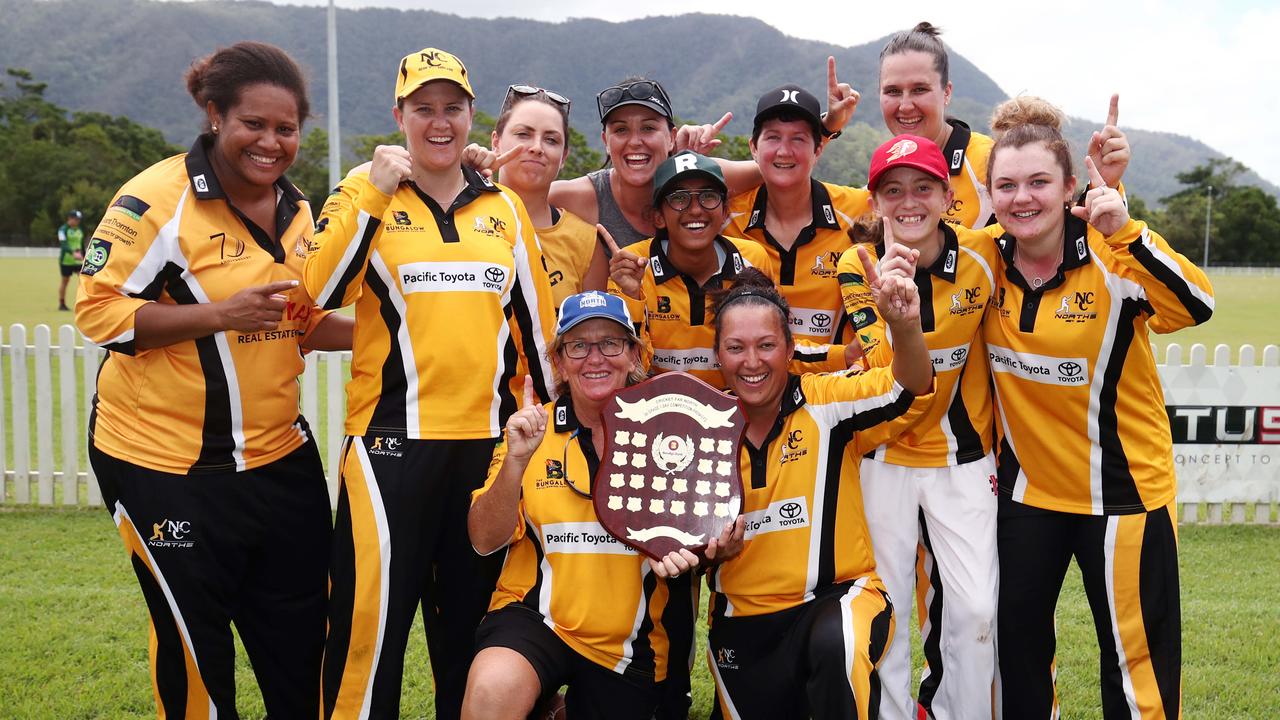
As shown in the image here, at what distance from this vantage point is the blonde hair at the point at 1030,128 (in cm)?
398

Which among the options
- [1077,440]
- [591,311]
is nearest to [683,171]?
[591,311]

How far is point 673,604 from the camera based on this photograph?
3.86 m

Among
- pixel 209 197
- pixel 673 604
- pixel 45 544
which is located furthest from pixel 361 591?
pixel 45 544

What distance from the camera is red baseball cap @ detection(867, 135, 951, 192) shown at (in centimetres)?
400

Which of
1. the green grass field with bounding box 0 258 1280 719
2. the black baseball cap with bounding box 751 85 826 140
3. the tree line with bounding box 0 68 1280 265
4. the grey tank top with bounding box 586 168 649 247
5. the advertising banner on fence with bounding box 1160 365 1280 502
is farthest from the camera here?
the tree line with bounding box 0 68 1280 265

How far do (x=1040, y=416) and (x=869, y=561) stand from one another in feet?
3.04

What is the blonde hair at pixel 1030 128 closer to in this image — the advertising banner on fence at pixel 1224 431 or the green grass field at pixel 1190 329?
the advertising banner on fence at pixel 1224 431

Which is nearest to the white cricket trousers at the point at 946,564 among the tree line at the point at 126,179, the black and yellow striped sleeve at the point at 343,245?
the black and yellow striped sleeve at the point at 343,245

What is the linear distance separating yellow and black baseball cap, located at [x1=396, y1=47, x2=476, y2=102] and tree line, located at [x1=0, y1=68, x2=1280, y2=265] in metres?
50.4

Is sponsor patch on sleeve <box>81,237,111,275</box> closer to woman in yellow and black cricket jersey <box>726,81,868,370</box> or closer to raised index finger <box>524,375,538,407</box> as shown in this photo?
raised index finger <box>524,375,538,407</box>

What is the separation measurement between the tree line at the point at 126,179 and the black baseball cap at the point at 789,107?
49.8 m

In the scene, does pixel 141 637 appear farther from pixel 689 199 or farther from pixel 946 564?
pixel 946 564

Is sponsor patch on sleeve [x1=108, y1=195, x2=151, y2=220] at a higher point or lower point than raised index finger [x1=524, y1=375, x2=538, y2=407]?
higher

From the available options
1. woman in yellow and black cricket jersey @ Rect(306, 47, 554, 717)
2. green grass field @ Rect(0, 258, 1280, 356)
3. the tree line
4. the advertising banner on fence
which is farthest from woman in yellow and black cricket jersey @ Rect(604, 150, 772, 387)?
the tree line
